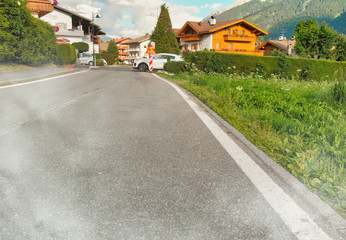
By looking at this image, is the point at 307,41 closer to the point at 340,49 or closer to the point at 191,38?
the point at 340,49

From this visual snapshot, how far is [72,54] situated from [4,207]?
26.0m

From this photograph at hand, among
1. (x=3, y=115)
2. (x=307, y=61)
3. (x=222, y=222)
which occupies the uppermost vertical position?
(x=307, y=61)

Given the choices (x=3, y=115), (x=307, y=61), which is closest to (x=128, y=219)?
(x=3, y=115)

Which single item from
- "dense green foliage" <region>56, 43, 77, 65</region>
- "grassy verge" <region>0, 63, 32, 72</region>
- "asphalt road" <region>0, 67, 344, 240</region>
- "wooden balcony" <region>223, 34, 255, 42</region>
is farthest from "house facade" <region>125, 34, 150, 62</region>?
"asphalt road" <region>0, 67, 344, 240</region>

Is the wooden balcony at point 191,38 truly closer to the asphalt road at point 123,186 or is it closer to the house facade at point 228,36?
the house facade at point 228,36

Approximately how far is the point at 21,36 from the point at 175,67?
9.94 meters

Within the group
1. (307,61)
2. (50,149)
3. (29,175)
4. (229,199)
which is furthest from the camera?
(307,61)

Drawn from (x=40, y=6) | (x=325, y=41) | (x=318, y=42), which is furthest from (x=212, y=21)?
(x=40, y=6)

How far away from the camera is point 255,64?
20906 mm

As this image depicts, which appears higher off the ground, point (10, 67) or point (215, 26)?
point (215, 26)

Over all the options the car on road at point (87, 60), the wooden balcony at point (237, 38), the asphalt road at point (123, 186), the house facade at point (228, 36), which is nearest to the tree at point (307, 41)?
the house facade at point (228, 36)

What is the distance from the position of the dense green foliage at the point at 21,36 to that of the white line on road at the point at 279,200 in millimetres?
16912

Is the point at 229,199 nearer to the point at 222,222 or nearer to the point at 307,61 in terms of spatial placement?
the point at 222,222

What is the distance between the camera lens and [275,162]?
145 inches
